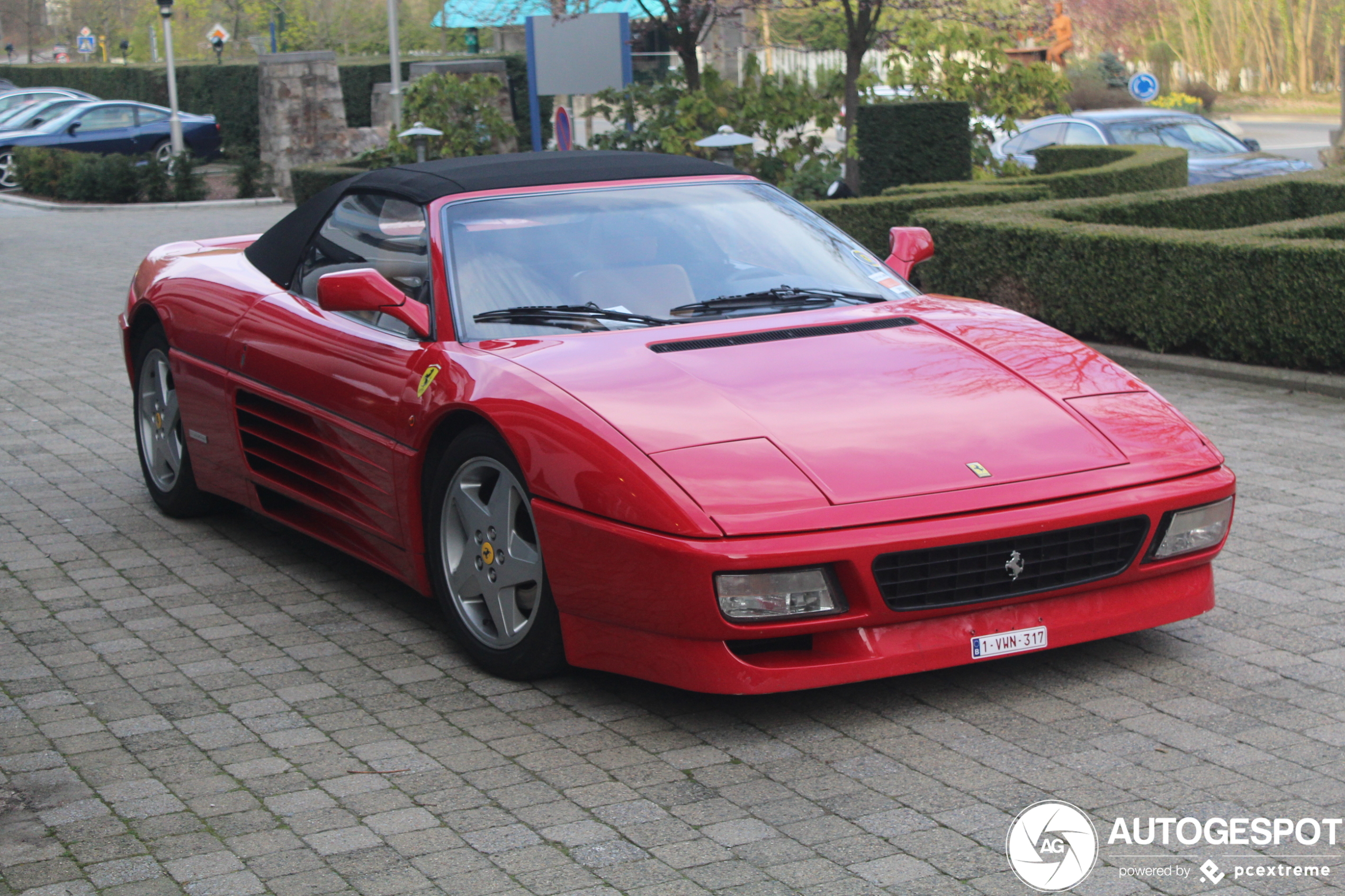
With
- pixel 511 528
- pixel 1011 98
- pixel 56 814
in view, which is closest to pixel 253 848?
pixel 56 814

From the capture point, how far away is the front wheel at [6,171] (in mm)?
30438

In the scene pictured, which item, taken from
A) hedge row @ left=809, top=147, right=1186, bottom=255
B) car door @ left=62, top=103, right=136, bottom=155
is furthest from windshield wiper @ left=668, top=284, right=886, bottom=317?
car door @ left=62, top=103, right=136, bottom=155

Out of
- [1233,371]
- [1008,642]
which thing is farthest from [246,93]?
[1008,642]

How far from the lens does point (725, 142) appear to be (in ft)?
49.7

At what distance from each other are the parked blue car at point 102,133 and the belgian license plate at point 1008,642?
29.9m

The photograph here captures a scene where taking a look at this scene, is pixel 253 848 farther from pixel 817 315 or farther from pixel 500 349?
pixel 817 315

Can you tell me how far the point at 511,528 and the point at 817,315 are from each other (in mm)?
1269

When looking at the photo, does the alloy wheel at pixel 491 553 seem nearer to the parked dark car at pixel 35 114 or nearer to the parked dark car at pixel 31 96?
the parked dark car at pixel 35 114

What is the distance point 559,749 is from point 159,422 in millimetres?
3388

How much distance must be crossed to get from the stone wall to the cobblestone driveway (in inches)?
950

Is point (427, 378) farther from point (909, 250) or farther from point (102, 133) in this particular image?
point (102, 133)

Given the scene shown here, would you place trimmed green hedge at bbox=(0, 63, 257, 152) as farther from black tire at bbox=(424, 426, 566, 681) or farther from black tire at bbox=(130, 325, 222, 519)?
black tire at bbox=(424, 426, 566, 681)

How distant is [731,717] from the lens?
13.9 feet

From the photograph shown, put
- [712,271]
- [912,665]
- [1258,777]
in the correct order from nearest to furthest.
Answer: [1258,777], [912,665], [712,271]
